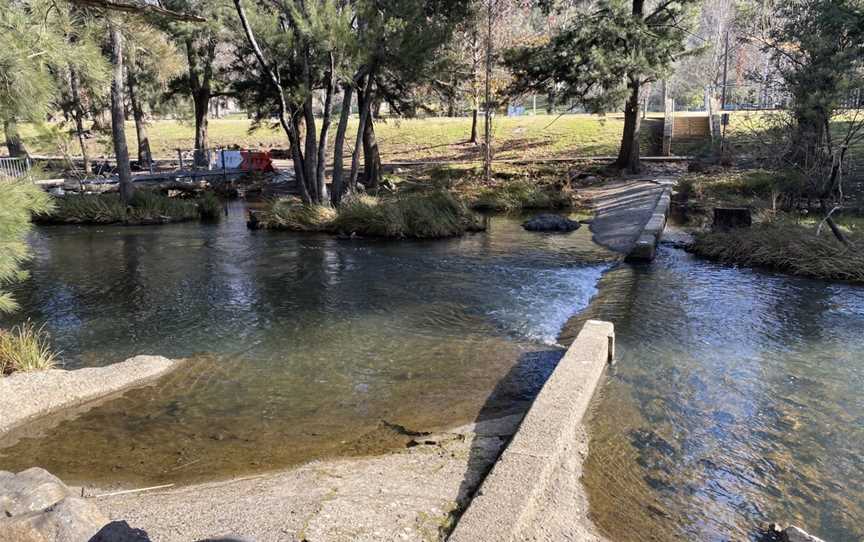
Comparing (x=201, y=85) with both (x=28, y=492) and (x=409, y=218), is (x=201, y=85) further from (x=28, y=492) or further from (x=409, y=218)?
(x=28, y=492)

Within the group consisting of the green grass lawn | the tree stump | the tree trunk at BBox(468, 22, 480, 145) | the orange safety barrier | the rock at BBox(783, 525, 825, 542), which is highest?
the tree trunk at BBox(468, 22, 480, 145)

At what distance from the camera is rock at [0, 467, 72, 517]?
12.5 ft

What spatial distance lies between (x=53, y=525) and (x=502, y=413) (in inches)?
142

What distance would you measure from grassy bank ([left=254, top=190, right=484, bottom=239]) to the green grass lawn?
1123 cm

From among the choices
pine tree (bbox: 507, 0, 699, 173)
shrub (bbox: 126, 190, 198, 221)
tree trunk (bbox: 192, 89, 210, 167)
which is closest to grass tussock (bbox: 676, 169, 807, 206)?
pine tree (bbox: 507, 0, 699, 173)

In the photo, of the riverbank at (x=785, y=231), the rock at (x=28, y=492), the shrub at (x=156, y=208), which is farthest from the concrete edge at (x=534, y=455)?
the shrub at (x=156, y=208)

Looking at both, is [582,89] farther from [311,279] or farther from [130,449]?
[130,449]

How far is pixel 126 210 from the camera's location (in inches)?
748

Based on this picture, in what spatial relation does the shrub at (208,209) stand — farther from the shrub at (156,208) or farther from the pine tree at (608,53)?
the pine tree at (608,53)

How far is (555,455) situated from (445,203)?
12626 mm

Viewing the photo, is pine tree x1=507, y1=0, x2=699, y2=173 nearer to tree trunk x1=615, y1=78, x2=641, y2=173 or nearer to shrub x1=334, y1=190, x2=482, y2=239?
tree trunk x1=615, y1=78, x2=641, y2=173

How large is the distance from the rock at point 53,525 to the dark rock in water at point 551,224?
13862mm

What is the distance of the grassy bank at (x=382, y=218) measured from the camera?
1584 centimetres

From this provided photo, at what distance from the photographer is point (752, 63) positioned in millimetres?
54125
